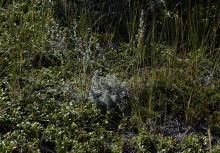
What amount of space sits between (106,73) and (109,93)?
1.25 feet

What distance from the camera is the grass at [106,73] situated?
3.93 metres

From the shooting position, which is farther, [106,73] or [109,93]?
[106,73]

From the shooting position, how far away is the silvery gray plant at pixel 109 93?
419 centimetres

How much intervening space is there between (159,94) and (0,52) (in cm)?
145

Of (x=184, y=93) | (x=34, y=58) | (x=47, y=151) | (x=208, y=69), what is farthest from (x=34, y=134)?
(x=208, y=69)

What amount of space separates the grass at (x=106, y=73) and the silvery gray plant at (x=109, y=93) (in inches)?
2.2

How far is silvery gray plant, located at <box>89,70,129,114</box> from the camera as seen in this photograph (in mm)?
4188

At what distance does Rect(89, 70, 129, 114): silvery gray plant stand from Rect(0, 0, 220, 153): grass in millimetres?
55

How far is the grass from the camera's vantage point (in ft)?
12.9

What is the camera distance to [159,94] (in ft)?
14.3

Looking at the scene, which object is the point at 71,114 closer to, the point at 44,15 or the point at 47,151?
the point at 47,151

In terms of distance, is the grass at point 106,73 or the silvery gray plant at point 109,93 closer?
the grass at point 106,73

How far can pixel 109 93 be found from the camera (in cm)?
423

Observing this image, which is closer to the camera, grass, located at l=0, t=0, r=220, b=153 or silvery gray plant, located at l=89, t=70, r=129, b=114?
grass, located at l=0, t=0, r=220, b=153
